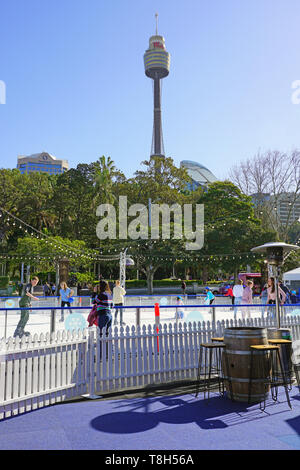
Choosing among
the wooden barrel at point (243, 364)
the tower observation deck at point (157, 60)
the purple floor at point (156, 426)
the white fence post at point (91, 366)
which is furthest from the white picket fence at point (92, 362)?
the tower observation deck at point (157, 60)

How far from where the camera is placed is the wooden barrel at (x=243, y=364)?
5.61 m

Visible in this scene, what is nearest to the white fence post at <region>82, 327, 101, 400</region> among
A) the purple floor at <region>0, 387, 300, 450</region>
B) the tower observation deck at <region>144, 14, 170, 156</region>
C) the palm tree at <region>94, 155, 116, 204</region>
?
the purple floor at <region>0, 387, 300, 450</region>

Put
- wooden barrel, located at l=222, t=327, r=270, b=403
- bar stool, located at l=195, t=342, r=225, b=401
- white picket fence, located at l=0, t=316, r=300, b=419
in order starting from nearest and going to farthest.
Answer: white picket fence, located at l=0, t=316, r=300, b=419, wooden barrel, located at l=222, t=327, r=270, b=403, bar stool, located at l=195, t=342, r=225, b=401

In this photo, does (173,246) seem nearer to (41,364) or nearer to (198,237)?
(198,237)

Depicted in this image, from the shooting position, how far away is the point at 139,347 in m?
6.68

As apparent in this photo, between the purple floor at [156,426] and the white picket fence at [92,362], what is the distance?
0.96ft

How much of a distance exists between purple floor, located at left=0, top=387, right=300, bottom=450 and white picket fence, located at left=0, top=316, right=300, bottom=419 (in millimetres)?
Result: 293

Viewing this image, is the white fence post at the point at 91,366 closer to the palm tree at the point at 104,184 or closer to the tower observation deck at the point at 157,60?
the palm tree at the point at 104,184

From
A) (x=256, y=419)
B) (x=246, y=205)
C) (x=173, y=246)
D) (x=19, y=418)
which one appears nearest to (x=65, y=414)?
(x=19, y=418)

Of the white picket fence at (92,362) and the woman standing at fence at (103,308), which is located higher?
the woman standing at fence at (103,308)

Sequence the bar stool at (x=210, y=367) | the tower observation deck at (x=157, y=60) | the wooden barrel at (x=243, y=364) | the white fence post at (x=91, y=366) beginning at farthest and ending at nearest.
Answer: the tower observation deck at (x=157, y=60) → the white fence post at (x=91, y=366) → the bar stool at (x=210, y=367) → the wooden barrel at (x=243, y=364)

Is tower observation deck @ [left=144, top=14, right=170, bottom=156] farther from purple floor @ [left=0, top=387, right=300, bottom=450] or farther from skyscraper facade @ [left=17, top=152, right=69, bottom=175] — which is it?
purple floor @ [left=0, top=387, right=300, bottom=450]

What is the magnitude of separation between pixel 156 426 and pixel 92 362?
1884 millimetres

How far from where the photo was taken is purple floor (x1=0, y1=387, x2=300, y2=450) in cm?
407
